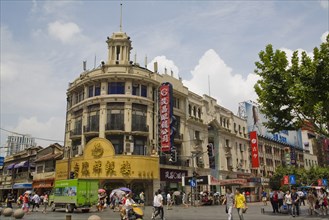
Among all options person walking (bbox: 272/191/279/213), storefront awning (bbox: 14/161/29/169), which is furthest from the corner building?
storefront awning (bbox: 14/161/29/169)

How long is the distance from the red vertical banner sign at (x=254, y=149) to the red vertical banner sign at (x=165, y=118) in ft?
86.3

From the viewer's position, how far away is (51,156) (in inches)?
1815

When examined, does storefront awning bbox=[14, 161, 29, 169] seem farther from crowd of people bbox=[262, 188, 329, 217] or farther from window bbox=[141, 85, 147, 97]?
crowd of people bbox=[262, 188, 329, 217]

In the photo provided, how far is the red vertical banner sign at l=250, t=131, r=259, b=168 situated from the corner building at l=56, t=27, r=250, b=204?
16.1m

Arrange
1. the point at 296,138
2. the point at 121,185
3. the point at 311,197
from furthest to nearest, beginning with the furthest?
1. the point at 296,138
2. the point at 121,185
3. the point at 311,197

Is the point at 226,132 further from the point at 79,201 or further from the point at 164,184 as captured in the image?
the point at 79,201

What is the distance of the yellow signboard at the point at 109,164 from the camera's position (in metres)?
34.5

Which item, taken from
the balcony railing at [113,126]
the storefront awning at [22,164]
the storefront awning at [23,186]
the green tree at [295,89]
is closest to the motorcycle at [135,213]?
the green tree at [295,89]

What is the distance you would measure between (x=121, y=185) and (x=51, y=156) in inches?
613

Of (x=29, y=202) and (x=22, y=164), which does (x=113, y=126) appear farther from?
(x=22, y=164)

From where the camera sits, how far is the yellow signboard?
34.5 meters

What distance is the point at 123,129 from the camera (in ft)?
121

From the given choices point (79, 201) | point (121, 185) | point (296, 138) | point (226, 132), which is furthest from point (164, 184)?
point (296, 138)

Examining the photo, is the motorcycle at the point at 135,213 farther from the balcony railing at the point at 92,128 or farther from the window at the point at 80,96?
the window at the point at 80,96
